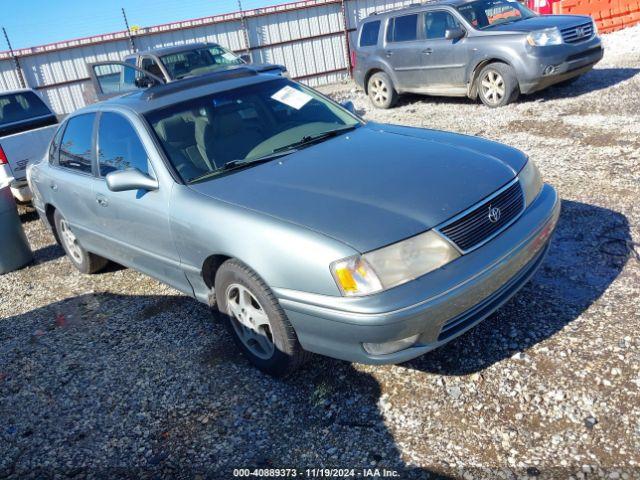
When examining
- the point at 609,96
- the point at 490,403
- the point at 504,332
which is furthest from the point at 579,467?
the point at 609,96

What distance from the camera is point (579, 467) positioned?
2.30 meters

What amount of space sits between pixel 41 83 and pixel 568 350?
1746 centimetres

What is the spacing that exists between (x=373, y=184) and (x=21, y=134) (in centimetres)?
620

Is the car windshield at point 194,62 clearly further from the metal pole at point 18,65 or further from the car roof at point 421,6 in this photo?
the metal pole at point 18,65

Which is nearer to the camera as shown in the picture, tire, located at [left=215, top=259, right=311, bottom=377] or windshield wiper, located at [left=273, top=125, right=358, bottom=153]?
tire, located at [left=215, top=259, right=311, bottom=377]

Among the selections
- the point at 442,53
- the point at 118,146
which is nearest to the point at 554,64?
the point at 442,53

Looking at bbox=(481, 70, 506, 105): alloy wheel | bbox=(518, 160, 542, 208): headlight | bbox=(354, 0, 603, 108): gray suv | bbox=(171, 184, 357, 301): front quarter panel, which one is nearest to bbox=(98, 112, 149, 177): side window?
bbox=(171, 184, 357, 301): front quarter panel

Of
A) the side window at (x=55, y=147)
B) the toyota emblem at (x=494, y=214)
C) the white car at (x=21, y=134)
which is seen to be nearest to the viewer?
the toyota emblem at (x=494, y=214)

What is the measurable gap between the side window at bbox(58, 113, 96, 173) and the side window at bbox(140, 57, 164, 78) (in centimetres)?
611

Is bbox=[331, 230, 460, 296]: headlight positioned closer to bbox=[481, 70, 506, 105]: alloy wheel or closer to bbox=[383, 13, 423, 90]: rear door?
bbox=[481, 70, 506, 105]: alloy wheel

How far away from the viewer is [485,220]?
2828 mm

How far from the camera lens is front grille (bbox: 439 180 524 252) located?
106 inches

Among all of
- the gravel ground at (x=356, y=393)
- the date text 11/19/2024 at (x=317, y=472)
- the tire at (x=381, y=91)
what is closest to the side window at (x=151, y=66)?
the tire at (x=381, y=91)

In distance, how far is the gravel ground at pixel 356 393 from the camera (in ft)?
8.30
